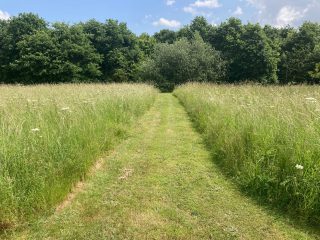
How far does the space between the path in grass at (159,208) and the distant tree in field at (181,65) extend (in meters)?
27.7

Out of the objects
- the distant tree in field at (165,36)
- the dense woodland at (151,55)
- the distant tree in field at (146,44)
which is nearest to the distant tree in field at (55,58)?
the dense woodland at (151,55)

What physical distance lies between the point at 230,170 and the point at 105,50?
138 ft

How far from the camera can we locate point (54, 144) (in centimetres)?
513

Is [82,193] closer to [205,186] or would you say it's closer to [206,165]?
[205,186]

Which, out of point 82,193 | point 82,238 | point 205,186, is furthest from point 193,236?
point 82,193

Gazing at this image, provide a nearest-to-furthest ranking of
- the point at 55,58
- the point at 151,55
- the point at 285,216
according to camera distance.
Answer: the point at 285,216, the point at 55,58, the point at 151,55

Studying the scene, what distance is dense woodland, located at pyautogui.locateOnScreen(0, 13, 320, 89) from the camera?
115ft

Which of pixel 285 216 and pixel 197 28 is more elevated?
pixel 197 28

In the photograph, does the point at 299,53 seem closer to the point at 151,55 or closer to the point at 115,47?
the point at 151,55

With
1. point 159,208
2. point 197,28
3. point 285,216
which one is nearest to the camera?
point 285,216

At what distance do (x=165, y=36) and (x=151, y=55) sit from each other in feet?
64.2

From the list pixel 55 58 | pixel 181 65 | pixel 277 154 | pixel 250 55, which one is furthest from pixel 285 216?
pixel 250 55

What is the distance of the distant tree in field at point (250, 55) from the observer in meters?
40.6

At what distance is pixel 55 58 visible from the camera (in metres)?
38.9
